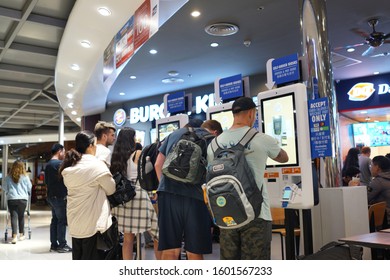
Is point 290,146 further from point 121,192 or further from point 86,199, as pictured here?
point 86,199

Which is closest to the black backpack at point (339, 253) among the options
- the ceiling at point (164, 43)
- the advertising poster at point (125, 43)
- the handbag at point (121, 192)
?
the handbag at point (121, 192)

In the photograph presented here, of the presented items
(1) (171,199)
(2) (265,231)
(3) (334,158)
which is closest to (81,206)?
(1) (171,199)

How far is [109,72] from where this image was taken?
619 centimetres

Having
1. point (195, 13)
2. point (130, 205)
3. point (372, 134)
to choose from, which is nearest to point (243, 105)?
point (130, 205)

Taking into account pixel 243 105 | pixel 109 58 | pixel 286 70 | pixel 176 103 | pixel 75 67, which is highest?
pixel 75 67

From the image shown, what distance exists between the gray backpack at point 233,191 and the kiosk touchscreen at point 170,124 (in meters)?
2.84

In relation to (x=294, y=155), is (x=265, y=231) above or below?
below

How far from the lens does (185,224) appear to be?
2826mm

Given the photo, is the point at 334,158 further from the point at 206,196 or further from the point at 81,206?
the point at 81,206

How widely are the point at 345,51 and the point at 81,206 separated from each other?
6725 mm

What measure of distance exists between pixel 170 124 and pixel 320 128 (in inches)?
107

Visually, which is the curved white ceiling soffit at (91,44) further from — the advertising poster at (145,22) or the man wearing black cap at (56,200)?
the man wearing black cap at (56,200)
